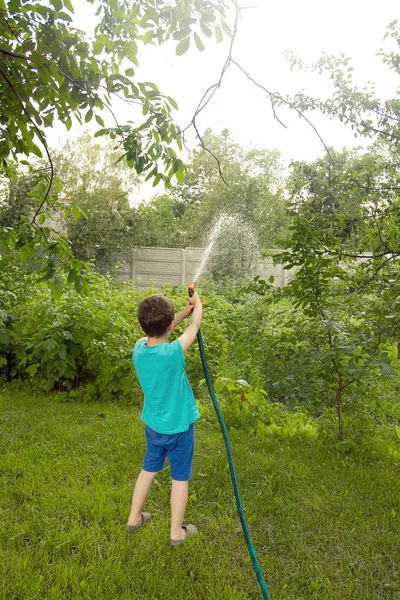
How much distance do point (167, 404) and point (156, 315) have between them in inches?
17.2

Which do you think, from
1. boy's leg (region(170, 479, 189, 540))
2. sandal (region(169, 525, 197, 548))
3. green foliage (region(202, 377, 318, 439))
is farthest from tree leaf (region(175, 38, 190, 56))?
green foliage (region(202, 377, 318, 439))

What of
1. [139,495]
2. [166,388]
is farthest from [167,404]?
[139,495]

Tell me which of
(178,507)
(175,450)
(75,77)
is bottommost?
(178,507)

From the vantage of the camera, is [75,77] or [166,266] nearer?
[75,77]

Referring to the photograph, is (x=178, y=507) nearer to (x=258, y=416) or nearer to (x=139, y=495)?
(x=139, y=495)

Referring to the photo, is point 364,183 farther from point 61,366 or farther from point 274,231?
point 274,231

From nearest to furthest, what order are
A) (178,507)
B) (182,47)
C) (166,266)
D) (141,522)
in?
(182,47)
(178,507)
(141,522)
(166,266)

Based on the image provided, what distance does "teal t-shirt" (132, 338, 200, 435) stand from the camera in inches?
88.4

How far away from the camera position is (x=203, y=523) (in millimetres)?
2492


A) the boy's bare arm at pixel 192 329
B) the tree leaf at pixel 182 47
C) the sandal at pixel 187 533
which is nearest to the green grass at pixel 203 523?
the sandal at pixel 187 533

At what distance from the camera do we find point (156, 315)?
7.49 feet

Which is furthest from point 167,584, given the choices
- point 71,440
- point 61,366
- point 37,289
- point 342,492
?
point 37,289

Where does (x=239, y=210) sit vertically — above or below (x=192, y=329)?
above

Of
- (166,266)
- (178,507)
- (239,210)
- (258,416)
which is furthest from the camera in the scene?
(239,210)
